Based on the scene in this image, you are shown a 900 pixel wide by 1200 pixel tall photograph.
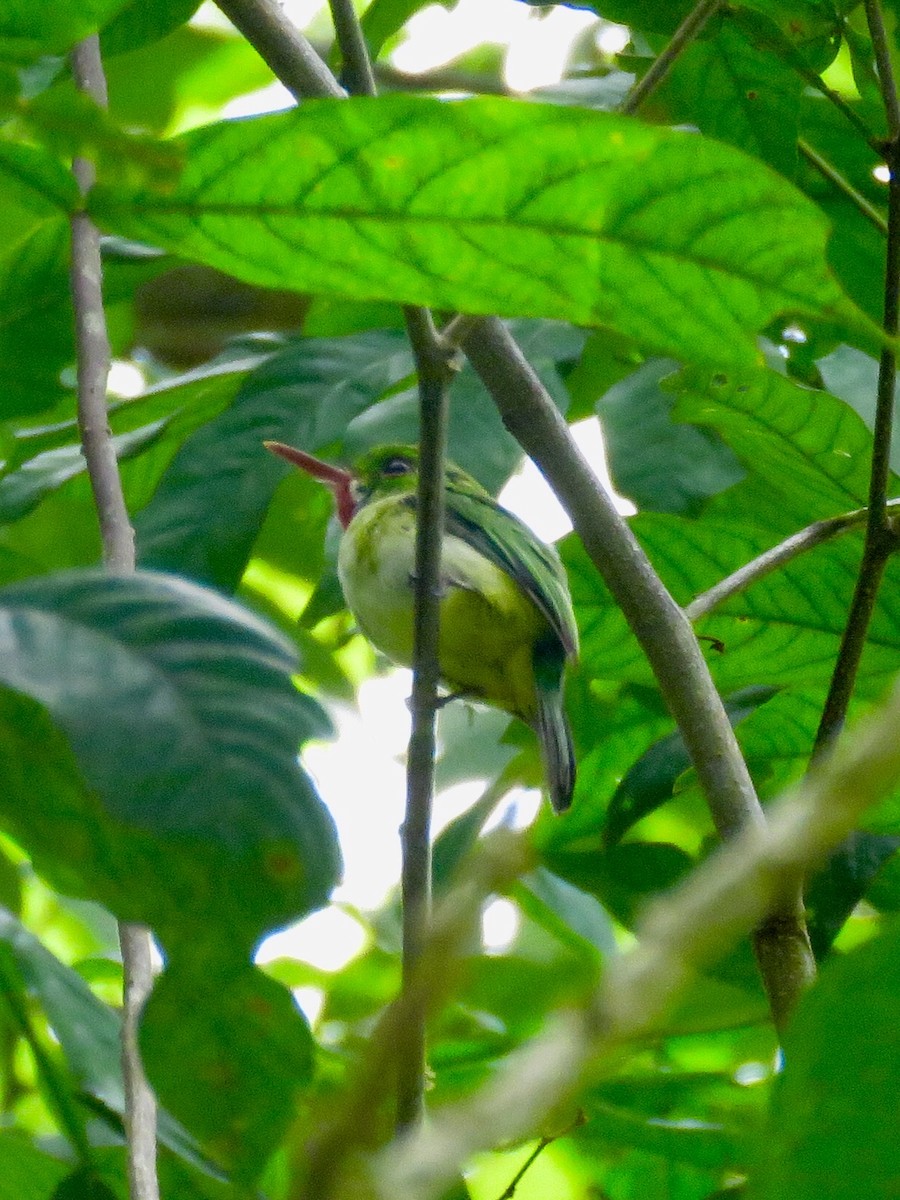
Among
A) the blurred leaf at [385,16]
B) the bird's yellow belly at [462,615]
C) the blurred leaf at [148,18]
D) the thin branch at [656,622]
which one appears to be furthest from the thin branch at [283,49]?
the bird's yellow belly at [462,615]

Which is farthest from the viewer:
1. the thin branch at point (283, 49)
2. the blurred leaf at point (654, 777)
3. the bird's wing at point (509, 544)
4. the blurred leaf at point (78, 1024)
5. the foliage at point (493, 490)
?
the bird's wing at point (509, 544)

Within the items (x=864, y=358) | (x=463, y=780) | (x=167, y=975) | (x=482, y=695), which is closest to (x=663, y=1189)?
(x=463, y=780)

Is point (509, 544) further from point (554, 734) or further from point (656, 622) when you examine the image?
point (656, 622)

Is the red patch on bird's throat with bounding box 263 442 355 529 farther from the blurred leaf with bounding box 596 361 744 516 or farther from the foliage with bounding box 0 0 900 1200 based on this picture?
the blurred leaf with bounding box 596 361 744 516

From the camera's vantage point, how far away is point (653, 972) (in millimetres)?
462

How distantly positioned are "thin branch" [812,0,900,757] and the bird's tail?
589 mm

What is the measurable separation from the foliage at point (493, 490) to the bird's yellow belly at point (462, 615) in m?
0.11

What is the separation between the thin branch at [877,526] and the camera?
1.75 metres

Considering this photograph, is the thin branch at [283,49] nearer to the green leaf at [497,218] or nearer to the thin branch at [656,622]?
the thin branch at [656,622]

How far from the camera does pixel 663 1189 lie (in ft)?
8.71

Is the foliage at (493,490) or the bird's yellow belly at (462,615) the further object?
the bird's yellow belly at (462,615)

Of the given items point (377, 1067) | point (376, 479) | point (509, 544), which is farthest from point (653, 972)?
point (376, 479)

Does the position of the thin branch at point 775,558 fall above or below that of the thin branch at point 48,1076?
above

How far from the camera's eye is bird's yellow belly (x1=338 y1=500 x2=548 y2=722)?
11.1 ft
